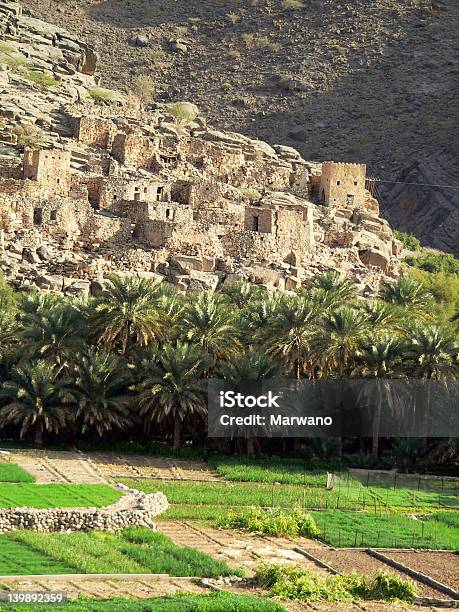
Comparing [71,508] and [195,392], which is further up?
[195,392]

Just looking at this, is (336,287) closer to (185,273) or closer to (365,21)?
(185,273)

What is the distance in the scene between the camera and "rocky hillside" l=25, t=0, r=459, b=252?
108500 mm

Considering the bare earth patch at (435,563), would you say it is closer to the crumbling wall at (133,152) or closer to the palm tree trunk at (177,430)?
the palm tree trunk at (177,430)

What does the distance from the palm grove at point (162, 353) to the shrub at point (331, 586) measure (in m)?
14.9

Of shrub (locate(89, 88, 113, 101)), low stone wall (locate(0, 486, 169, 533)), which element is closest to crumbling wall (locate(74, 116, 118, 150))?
shrub (locate(89, 88, 113, 101))

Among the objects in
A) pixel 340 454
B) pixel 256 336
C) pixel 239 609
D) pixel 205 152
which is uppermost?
pixel 205 152

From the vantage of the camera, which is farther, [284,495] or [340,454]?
[340,454]

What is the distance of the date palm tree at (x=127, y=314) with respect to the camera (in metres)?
54.7

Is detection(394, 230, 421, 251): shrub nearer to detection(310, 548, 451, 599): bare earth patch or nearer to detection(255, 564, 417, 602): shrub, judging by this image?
detection(310, 548, 451, 599): bare earth patch

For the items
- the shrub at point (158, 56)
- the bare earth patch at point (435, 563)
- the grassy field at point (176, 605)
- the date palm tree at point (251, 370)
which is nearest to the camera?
the grassy field at point (176, 605)

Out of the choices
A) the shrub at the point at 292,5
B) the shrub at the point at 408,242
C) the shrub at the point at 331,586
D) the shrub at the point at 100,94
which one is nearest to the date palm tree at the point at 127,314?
the shrub at the point at 331,586

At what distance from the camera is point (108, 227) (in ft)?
215

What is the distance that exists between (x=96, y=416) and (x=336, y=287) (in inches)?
457

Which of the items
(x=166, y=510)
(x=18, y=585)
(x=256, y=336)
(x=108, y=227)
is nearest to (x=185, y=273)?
(x=108, y=227)
